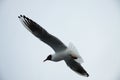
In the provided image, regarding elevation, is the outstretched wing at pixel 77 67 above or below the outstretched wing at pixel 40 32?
below

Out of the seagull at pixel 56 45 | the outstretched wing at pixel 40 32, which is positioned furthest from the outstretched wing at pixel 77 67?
the outstretched wing at pixel 40 32

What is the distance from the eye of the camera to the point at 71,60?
2.34 metres

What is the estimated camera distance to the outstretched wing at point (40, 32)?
2184mm

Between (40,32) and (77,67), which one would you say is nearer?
(40,32)

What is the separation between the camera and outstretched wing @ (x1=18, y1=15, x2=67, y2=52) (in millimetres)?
2184

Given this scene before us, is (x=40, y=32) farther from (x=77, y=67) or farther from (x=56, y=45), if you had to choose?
(x=77, y=67)

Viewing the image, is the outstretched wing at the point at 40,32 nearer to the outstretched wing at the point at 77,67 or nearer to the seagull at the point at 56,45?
the seagull at the point at 56,45

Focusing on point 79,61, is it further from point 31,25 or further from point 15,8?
point 15,8

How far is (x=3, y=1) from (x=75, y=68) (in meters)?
1.43

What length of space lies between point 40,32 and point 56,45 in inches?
5.8

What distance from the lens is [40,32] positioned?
2.21 meters

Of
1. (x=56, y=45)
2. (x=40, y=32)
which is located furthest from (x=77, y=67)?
(x=40, y=32)

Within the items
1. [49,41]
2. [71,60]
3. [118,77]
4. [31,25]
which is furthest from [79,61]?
[118,77]

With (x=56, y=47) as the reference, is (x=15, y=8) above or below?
above
